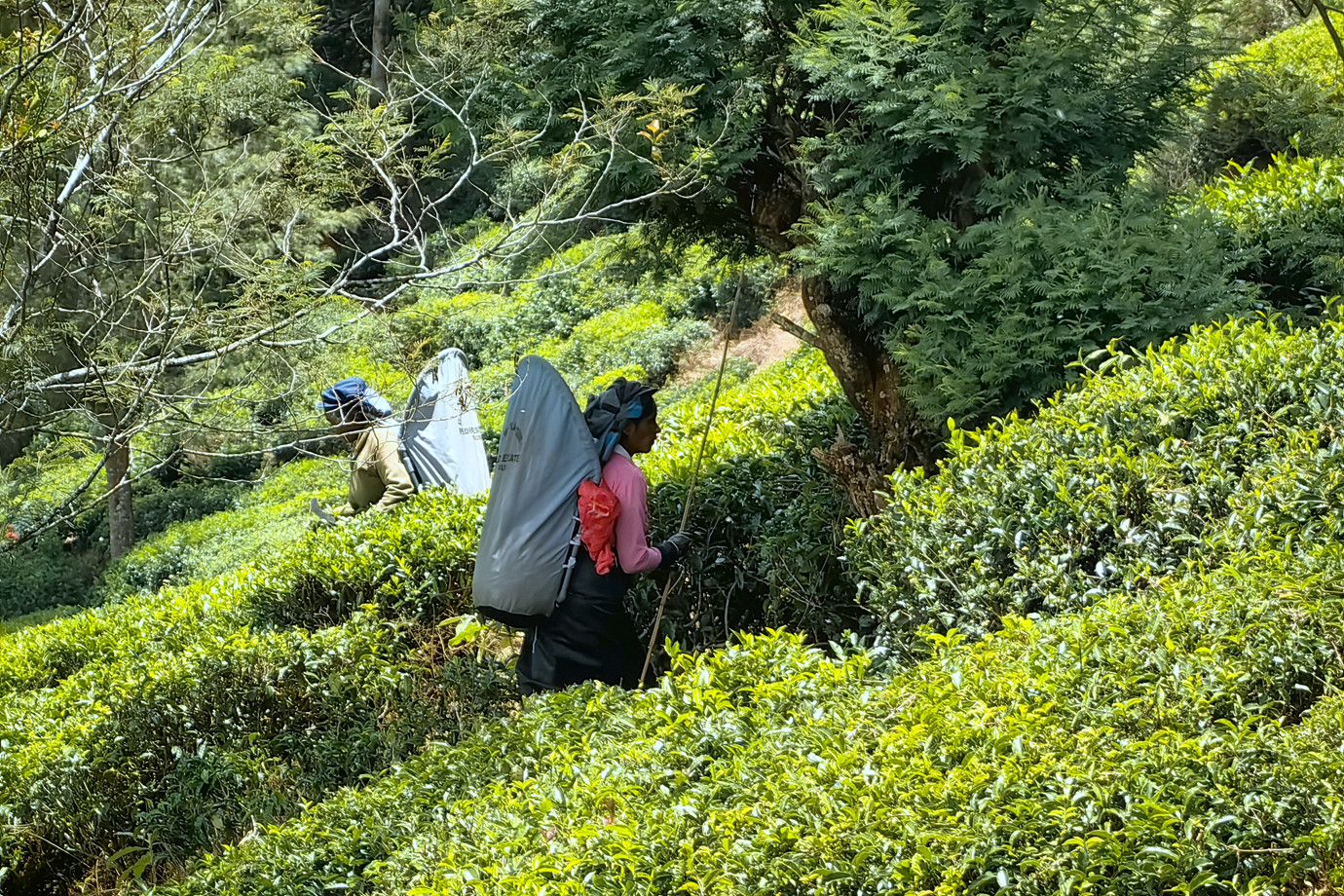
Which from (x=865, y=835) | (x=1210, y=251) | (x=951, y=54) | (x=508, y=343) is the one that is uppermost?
(x=951, y=54)

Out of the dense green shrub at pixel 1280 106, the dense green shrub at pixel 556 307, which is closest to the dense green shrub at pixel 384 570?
the dense green shrub at pixel 1280 106

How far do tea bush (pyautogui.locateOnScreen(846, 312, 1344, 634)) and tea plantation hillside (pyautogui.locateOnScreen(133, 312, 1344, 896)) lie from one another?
10 millimetres

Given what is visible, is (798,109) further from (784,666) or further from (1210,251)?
(784,666)

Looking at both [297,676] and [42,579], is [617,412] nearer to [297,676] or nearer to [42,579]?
[297,676]

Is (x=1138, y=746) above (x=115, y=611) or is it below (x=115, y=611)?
above

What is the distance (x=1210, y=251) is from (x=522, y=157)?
11.3 feet

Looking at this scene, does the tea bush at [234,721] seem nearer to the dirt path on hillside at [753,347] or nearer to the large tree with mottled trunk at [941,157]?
the large tree with mottled trunk at [941,157]

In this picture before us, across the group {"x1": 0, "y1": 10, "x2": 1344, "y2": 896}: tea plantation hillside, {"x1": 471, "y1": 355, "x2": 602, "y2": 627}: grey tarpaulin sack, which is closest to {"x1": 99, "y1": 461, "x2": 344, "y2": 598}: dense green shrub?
{"x1": 0, "y1": 10, "x2": 1344, "y2": 896}: tea plantation hillside

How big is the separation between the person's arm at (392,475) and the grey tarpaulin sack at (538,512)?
2.81 metres

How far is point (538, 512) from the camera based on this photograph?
5.15 meters

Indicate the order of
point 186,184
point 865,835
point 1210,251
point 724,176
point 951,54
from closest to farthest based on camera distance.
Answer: point 865,835 < point 1210,251 < point 951,54 < point 724,176 < point 186,184

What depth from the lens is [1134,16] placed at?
5531 millimetres

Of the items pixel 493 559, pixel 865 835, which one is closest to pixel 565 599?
pixel 493 559

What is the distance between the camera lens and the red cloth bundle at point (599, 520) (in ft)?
16.6
